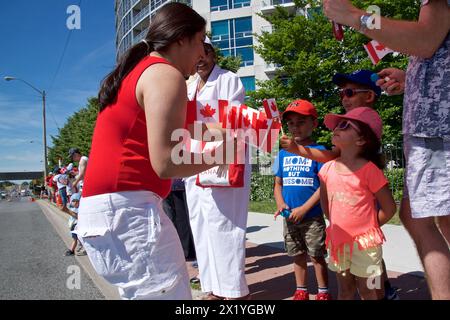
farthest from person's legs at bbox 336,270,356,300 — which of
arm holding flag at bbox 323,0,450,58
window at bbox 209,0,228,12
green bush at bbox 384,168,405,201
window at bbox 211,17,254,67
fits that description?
window at bbox 209,0,228,12

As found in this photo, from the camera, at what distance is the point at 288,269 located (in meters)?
3.91

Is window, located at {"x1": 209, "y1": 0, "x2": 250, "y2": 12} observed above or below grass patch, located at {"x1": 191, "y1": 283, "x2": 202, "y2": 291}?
above

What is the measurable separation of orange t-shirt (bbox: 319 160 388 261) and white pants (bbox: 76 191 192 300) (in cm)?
117

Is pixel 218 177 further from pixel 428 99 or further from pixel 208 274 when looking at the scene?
pixel 428 99

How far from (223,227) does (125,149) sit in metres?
1.26

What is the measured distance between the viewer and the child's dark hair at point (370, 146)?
234 centimetres

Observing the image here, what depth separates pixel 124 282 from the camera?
1.48 metres

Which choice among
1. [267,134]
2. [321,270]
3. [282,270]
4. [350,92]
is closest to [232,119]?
[267,134]

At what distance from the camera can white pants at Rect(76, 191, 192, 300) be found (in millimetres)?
1427

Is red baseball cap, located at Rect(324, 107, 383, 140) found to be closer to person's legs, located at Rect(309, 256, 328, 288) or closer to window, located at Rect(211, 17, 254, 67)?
person's legs, located at Rect(309, 256, 328, 288)

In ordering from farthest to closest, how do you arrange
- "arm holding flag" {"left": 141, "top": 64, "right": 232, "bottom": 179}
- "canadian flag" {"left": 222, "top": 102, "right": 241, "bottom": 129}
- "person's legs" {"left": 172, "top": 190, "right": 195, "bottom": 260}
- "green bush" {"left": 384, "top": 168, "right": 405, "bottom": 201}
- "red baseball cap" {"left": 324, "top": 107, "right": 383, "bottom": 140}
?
"green bush" {"left": 384, "top": 168, "right": 405, "bottom": 201} → "person's legs" {"left": 172, "top": 190, "right": 195, "bottom": 260} → "red baseball cap" {"left": 324, "top": 107, "right": 383, "bottom": 140} → "canadian flag" {"left": 222, "top": 102, "right": 241, "bottom": 129} → "arm holding flag" {"left": 141, "top": 64, "right": 232, "bottom": 179}

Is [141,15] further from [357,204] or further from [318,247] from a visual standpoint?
[357,204]
